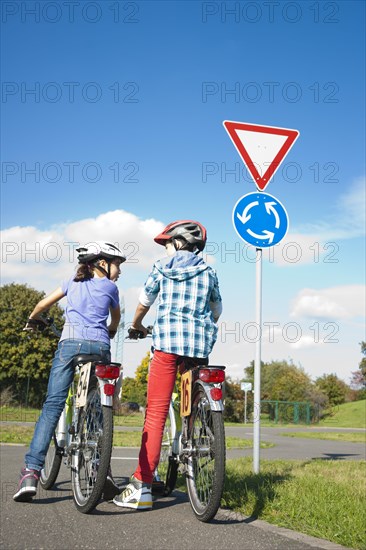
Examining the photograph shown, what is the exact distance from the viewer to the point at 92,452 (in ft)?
14.2

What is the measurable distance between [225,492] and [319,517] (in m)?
1.02

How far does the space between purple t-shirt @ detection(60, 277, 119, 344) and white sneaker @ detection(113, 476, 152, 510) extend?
3.59 ft

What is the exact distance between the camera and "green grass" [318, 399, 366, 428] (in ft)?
149

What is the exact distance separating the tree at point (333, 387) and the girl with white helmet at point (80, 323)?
213 feet

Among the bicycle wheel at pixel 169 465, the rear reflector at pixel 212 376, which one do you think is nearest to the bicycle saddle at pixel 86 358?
the bicycle wheel at pixel 169 465

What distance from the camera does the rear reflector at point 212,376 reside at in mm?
3961

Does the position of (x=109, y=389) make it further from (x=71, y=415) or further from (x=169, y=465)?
(x=169, y=465)

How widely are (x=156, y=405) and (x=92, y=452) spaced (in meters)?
0.54

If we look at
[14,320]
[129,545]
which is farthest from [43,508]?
[14,320]

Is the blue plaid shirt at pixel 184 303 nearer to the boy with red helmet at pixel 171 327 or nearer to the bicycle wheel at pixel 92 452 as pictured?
the boy with red helmet at pixel 171 327

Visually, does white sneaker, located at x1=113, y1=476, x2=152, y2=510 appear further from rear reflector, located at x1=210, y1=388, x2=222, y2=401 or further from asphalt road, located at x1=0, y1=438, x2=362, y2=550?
rear reflector, located at x1=210, y1=388, x2=222, y2=401

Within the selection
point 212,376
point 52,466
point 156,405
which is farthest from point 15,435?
point 212,376

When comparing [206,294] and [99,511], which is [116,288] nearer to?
[206,294]

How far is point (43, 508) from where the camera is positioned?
4.21m
